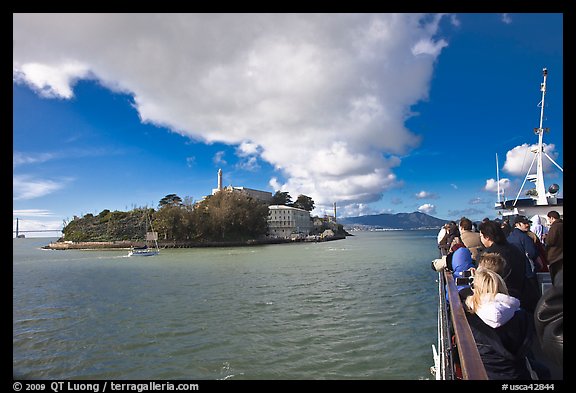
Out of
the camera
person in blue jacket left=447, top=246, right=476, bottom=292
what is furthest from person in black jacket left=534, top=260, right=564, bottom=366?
person in blue jacket left=447, top=246, right=476, bottom=292

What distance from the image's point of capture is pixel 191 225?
258 feet

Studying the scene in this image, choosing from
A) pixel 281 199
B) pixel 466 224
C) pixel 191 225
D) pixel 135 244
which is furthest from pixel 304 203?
pixel 466 224

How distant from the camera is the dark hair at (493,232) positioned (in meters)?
3.36

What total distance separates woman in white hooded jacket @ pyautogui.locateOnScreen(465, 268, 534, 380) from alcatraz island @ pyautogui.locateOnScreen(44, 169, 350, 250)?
2905 inches

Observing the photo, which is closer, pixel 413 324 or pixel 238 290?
pixel 413 324

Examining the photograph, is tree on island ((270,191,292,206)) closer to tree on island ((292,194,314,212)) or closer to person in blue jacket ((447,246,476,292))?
tree on island ((292,194,314,212))

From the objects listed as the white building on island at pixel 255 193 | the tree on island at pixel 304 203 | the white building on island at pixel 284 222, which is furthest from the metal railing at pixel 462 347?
the tree on island at pixel 304 203

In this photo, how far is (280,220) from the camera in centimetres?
10481

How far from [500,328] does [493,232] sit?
1329mm

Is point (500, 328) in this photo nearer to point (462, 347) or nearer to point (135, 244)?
point (462, 347)

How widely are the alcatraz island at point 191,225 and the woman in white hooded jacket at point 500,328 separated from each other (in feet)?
242
